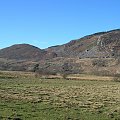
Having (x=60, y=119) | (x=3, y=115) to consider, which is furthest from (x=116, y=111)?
(x=3, y=115)

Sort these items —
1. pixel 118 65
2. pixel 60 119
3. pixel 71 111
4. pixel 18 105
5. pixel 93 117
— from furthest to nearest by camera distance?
1. pixel 118 65
2. pixel 18 105
3. pixel 71 111
4. pixel 93 117
5. pixel 60 119

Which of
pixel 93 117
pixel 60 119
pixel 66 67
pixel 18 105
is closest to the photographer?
pixel 60 119

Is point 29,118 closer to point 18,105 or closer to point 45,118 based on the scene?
point 45,118

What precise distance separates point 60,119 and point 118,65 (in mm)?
156997

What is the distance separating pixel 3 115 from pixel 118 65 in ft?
516

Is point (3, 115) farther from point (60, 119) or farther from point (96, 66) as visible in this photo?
point (96, 66)

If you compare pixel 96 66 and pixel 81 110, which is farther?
pixel 96 66

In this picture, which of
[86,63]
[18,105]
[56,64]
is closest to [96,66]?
[86,63]

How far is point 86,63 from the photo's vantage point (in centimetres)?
19338

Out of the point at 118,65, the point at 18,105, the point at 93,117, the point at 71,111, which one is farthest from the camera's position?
the point at 118,65

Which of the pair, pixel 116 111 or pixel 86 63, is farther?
pixel 86 63

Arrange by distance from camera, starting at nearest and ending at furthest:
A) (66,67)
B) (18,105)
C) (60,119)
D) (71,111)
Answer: (60,119) → (71,111) → (18,105) → (66,67)

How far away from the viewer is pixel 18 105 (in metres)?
26.3

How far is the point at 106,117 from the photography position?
22125 millimetres
